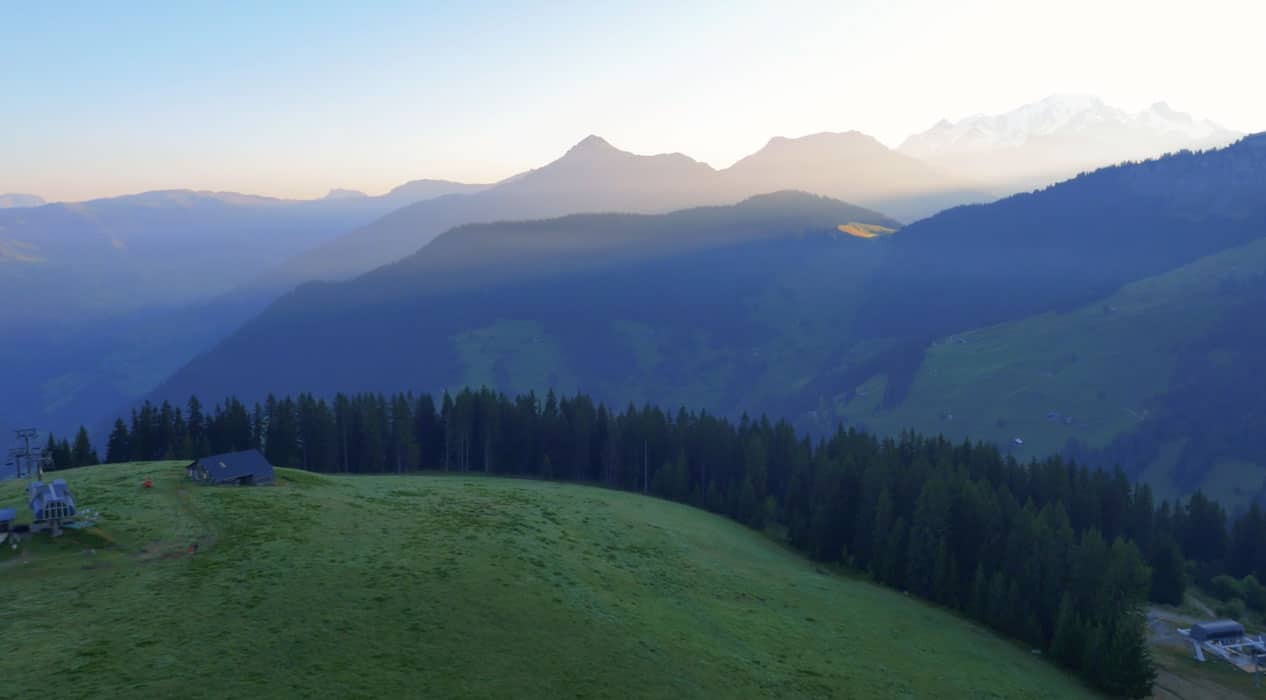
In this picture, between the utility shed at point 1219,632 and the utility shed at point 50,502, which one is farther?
the utility shed at point 1219,632

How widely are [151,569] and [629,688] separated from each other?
3308 centimetres

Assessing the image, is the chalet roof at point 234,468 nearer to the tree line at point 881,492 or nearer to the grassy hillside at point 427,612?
the grassy hillside at point 427,612

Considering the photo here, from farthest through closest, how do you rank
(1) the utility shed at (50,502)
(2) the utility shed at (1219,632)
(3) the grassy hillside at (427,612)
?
(2) the utility shed at (1219,632) < (1) the utility shed at (50,502) < (3) the grassy hillside at (427,612)

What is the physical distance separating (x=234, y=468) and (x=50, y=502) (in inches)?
657

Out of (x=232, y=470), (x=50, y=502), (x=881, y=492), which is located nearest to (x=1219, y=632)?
(x=881, y=492)

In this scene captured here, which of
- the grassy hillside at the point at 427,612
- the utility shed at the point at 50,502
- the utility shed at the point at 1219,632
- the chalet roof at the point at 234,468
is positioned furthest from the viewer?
the chalet roof at the point at 234,468

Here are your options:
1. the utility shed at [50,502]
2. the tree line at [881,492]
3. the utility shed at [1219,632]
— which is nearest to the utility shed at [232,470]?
the utility shed at [50,502]

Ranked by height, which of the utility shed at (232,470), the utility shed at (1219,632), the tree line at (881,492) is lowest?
the utility shed at (1219,632)

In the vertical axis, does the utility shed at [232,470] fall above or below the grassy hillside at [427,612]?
above

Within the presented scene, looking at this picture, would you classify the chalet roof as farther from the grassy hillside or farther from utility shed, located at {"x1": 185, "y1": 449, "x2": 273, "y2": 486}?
the grassy hillside

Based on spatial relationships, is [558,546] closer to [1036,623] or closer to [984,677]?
[984,677]

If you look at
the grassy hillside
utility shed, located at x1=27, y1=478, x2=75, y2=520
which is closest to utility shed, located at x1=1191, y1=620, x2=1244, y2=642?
the grassy hillside

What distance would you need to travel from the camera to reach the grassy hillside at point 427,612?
38.0 m

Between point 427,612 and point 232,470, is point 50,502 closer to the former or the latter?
point 232,470
